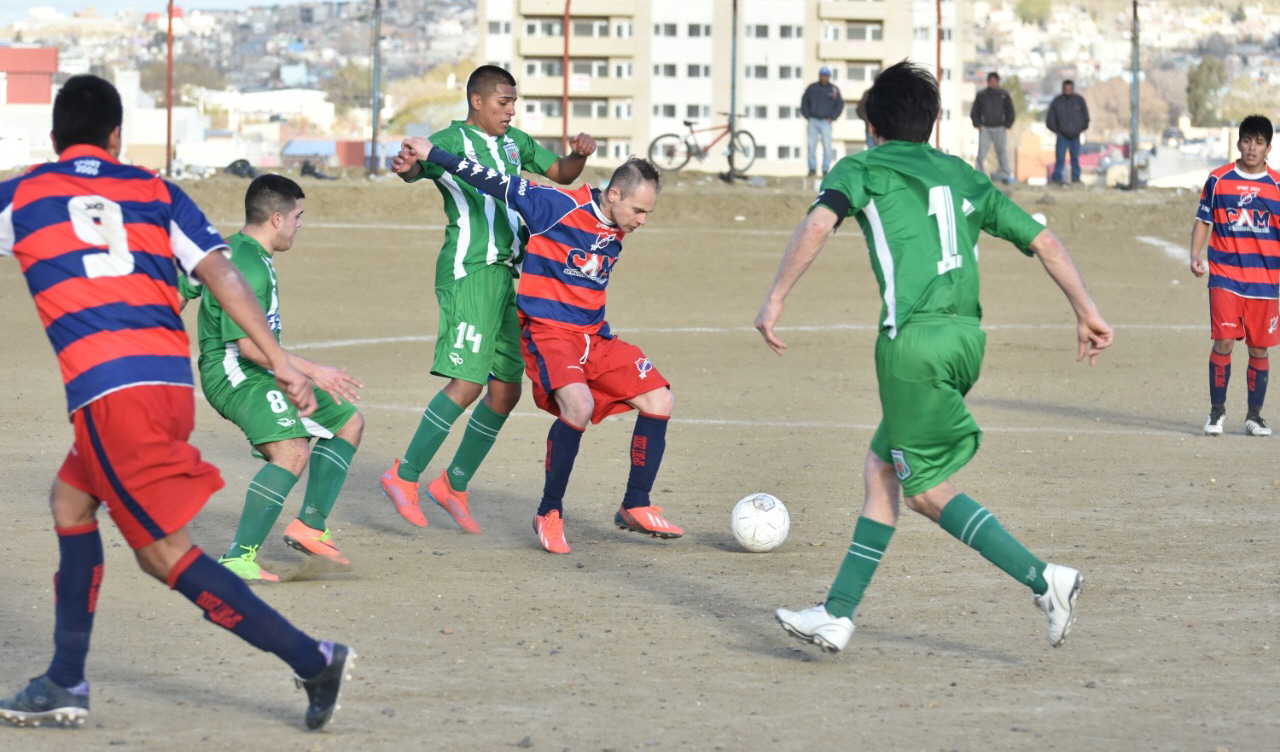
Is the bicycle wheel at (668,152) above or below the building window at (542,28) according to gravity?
below

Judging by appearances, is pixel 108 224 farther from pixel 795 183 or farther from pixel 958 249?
pixel 795 183

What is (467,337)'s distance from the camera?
8023 millimetres

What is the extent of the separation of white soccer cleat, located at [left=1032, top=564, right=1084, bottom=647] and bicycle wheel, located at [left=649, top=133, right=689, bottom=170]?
85.5 feet

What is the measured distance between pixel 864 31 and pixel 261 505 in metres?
80.4

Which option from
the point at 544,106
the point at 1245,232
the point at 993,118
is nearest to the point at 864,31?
the point at 544,106

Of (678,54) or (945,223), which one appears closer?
(945,223)

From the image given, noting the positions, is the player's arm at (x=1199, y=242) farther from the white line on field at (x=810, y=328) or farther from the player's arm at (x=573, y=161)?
the white line on field at (x=810, y=328)

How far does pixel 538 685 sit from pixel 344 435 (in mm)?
2166

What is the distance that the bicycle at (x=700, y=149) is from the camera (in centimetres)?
3122

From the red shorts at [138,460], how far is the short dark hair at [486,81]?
3.71 meters

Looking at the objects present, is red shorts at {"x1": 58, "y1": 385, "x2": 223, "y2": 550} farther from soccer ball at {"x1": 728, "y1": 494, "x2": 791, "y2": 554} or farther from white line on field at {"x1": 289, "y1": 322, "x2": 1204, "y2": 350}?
white line on field at {"x1": 289, "y1": 322, "x2": 1204, "y2": 350}

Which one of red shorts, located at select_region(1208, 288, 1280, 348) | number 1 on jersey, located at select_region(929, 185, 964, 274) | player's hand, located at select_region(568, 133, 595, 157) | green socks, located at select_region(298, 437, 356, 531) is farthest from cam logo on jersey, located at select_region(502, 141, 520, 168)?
red shorts, located at select_region(1208, 288, 1280, 348)

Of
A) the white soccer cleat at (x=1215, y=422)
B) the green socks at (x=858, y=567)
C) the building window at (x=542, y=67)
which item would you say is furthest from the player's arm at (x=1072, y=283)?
the building window at (x=542, y=67)

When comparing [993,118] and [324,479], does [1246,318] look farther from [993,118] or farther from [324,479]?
[993,118]
